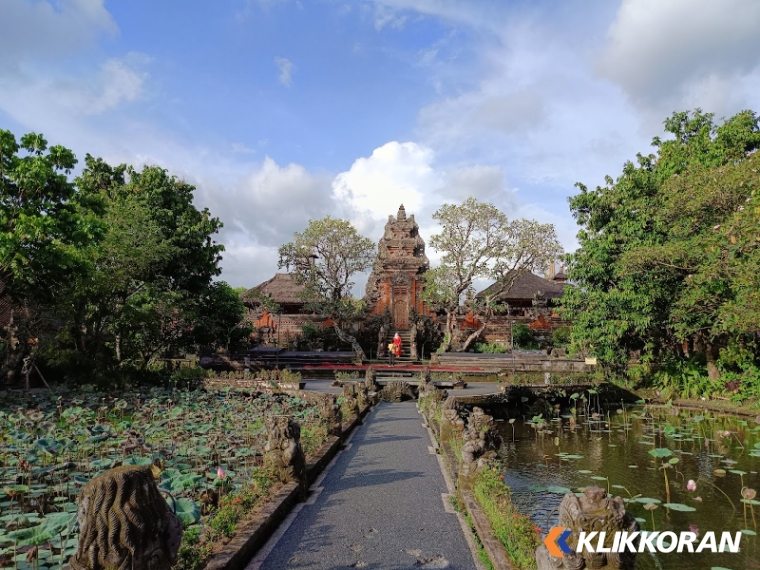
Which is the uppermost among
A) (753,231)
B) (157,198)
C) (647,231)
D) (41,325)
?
(157,198)

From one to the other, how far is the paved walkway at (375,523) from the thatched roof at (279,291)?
1207 inches

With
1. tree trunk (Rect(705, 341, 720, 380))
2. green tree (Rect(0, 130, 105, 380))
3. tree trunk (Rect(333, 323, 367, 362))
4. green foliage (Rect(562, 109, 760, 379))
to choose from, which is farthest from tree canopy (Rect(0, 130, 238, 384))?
tree trunk (Rect(705, 341, 720, 380))

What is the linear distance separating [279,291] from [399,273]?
34.4 feet

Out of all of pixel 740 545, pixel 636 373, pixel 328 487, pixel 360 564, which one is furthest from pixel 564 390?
pixel 360 564

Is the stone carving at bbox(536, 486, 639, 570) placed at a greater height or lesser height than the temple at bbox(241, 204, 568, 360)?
lesser

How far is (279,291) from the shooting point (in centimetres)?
4106

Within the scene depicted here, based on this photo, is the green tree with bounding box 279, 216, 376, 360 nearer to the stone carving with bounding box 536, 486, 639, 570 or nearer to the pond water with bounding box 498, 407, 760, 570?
the pond water with bounding box 498, 407, 760, 570

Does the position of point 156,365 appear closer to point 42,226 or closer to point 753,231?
point 42,226

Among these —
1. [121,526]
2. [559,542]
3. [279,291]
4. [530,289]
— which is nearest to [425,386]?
[559,542]

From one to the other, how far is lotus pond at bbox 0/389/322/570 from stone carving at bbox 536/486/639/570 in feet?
10.8

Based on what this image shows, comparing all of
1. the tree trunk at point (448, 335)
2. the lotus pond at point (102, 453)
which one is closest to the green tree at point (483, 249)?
the tree trunk at point (448, 335)

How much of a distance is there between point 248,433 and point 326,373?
1550cm

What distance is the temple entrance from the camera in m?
35.2

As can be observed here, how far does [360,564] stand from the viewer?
16.2ft
